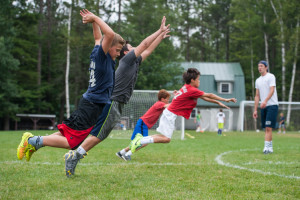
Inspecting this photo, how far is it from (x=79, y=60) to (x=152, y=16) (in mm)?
8359

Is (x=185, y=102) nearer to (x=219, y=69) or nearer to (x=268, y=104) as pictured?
(x=268, y=104)

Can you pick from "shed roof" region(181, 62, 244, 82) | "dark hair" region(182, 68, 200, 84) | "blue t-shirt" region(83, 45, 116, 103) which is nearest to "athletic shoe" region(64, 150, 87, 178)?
"blue t-shirt" region(83, 45, 116, 103)

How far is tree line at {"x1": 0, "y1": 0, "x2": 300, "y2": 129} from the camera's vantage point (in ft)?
92.5

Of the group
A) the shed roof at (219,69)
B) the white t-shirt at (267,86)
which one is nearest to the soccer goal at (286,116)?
the shed roof at (219,69)

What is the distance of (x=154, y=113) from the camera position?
7809 millimetres

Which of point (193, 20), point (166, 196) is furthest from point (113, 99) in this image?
point (193, 20)

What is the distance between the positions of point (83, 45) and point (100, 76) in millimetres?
25500

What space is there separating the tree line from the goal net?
10.0m

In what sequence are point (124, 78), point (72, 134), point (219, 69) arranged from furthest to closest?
point (219, 69)
point (124, 78)
point (72, 134)

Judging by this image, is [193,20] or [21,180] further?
[193,20]

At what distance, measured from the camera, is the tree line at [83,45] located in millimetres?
28188

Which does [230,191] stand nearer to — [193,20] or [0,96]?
[0,96]

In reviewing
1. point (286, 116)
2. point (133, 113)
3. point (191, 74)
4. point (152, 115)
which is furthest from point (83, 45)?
point (191, 74)

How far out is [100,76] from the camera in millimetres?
4414
